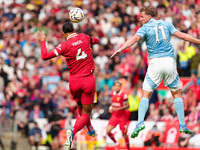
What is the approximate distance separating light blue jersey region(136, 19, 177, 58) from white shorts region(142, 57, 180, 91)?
0.14 metres

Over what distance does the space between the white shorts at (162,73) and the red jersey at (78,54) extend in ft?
4.73

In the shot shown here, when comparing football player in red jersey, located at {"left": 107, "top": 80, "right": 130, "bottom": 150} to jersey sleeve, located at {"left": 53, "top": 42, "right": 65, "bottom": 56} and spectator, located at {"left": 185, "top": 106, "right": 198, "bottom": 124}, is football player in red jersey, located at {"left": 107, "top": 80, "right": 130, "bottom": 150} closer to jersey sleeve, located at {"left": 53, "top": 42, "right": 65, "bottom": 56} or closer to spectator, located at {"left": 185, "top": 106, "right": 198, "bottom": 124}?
spectator, located at {"left": 185, "top": 106, "right": 198, "bottom": 124}

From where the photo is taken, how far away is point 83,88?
33.9ft

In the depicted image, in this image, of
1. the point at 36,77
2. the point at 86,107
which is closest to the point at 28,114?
the point at 36,77

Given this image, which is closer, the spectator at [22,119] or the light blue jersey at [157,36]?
the light blue jersey at [157,36]

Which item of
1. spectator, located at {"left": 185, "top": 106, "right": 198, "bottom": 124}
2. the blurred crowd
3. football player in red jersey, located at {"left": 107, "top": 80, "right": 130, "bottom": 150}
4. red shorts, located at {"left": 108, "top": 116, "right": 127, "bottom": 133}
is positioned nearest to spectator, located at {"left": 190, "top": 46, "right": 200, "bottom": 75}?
the blurred crowd

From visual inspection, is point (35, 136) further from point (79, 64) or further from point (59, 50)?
point (59, 50)

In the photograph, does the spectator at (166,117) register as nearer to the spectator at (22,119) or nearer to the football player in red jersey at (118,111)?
the football player in red jersey at (118,111)

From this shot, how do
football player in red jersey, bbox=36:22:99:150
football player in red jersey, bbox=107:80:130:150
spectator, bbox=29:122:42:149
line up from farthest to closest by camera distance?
spectator, bbox=29:122:42:149 → football player in red jersey, bbox=107:80:130:150 → football player in red jersey, bbox=36:22:99:150

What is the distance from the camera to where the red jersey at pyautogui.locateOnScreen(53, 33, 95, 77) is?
10039 millimetres

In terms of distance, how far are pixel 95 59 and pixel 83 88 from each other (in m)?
10.3

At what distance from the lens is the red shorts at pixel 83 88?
404 inches

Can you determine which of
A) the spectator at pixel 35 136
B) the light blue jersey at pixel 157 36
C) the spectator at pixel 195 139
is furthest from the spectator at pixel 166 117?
the light blue jersey at pixel 157 36

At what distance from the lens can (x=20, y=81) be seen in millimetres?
20672
